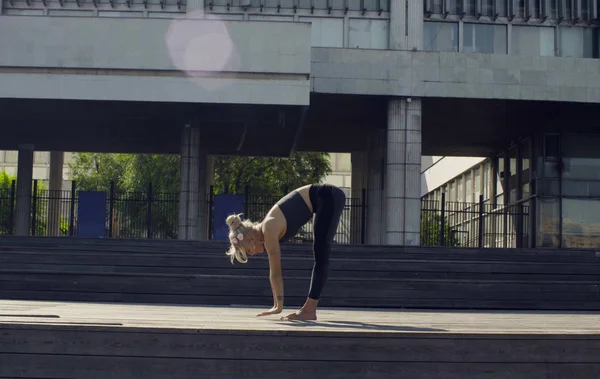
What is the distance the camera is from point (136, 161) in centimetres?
4919

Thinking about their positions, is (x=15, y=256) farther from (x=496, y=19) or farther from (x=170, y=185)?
(x=170, y=185)

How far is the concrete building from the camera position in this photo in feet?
75.1

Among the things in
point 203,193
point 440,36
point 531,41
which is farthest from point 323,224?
point 203,193

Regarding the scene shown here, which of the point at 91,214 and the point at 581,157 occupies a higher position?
the point at 581,157

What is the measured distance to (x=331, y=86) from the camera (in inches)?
984

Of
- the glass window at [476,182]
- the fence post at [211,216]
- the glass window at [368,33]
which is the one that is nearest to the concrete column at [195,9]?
the glass window at [368,33]

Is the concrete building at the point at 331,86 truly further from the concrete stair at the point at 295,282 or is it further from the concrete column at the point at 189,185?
the concrete stair at the point at 295,282

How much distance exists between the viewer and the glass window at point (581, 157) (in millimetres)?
29000

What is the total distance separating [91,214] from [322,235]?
68.8 ft

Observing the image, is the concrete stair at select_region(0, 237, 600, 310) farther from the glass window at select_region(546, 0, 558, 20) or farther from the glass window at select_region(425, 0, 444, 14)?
the glass window at select_region(546, 0, 558, 20)

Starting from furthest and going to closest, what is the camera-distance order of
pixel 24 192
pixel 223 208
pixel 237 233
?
pixel 24 192
pixel 223 208
pixel 237 233

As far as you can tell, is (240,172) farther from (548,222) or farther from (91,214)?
(548,222)

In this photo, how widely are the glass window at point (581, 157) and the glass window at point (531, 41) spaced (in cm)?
398

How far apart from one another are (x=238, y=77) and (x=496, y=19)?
8696 millimetres
